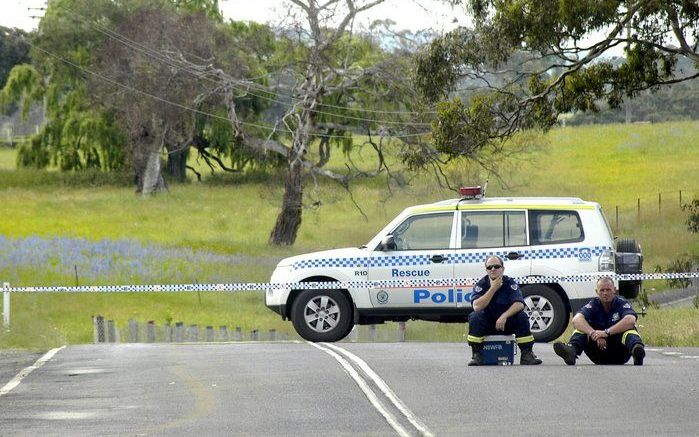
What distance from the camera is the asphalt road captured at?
10.8 metres

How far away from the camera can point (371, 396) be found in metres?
12.4

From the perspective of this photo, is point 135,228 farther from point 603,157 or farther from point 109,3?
point 603,157

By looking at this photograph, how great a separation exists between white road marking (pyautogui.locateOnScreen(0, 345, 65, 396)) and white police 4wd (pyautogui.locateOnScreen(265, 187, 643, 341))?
342 cm

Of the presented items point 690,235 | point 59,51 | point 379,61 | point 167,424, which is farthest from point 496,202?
point 59,51

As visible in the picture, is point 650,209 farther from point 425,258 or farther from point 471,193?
point 425,258

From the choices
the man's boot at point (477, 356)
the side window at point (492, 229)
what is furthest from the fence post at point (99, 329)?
the man's boot at point (477, 356)

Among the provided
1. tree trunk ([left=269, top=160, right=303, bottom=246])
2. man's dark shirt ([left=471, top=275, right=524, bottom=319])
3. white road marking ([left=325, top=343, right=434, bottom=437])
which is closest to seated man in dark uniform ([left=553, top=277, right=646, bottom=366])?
man's dark shirt ([left=471, top=275, right=524, bottom=319])

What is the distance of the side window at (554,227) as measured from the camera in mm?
18844

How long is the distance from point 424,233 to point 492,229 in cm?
90

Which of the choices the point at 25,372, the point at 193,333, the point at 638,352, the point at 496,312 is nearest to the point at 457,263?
the point at 496,312

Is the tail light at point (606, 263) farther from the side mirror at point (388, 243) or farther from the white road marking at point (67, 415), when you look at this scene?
the white road marking at point (67, 415)

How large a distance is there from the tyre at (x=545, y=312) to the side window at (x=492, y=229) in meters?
0.68

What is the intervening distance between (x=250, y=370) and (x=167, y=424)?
369 cm

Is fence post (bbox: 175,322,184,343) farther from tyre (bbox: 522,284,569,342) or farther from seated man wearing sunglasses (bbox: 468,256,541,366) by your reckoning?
seated man wearing sunglasses (bbox: 468,256,541,366)
